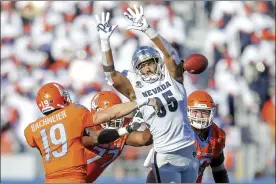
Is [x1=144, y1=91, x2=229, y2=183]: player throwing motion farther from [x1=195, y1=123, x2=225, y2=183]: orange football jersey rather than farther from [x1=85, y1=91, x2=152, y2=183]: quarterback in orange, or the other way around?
[x1=85, y1=91, x2=152, y2=183]: quarterback in orange

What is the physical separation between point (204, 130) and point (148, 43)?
21.3 ft

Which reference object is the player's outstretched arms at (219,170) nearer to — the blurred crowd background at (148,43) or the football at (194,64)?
the football at (194,64)

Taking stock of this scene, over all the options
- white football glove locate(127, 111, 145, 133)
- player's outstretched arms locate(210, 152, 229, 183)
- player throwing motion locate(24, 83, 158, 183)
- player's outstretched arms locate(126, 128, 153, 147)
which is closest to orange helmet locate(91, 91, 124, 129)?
player's outstretched arms locate(126, 128, 153, 147)

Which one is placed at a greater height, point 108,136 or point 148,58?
point 148,58

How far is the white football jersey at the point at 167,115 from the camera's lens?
21.7ft

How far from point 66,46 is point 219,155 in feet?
23.4

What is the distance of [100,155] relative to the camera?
720 centimetres

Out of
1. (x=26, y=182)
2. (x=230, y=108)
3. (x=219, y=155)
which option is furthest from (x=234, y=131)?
(x=219, y=155)

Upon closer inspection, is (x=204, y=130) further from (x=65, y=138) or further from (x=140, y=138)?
(x=65, y=138)

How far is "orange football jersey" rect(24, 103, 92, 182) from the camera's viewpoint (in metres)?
6.59

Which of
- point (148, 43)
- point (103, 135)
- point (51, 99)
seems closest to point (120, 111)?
point (103, 135)

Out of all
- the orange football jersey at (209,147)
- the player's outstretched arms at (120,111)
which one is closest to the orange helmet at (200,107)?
the orange football jersey at (209,147)

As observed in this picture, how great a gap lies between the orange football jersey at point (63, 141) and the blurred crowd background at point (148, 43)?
585 cm

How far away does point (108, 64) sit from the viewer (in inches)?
265
